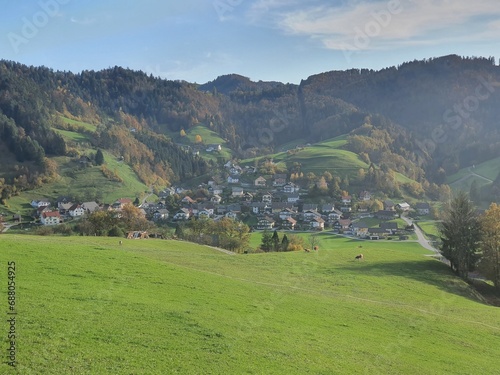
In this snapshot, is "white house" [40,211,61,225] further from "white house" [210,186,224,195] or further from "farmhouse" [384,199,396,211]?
"farmhouse" [384,199,396,211]

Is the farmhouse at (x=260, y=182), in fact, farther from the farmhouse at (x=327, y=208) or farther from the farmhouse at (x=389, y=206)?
the farmhouse at (x=389, y=206)

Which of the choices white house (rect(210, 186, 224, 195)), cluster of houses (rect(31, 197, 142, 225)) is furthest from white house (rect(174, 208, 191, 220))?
white house (rect(210, 186, 224, 195))

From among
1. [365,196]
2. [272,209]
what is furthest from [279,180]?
[365,196]

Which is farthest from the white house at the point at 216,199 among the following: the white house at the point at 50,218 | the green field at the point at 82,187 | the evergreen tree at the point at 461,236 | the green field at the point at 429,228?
the evergreen tree at the point at 461,236

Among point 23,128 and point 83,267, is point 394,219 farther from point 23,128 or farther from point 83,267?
point 23,128

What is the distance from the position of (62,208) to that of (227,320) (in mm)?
130223

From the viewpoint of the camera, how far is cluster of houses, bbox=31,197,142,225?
12575cm

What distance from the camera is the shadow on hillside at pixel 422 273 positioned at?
4156cm

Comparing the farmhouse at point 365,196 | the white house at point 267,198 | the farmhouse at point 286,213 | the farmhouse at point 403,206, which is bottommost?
the farmhouse at point 286,213

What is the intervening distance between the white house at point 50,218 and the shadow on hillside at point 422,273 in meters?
105

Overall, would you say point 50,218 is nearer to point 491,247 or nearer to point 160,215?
point 160,215

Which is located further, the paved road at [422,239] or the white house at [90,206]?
the white house at [90,206]

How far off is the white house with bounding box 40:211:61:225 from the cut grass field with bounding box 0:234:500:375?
9833cm

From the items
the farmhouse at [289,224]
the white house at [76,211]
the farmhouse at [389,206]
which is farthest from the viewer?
the farmhouse at [389,206]
